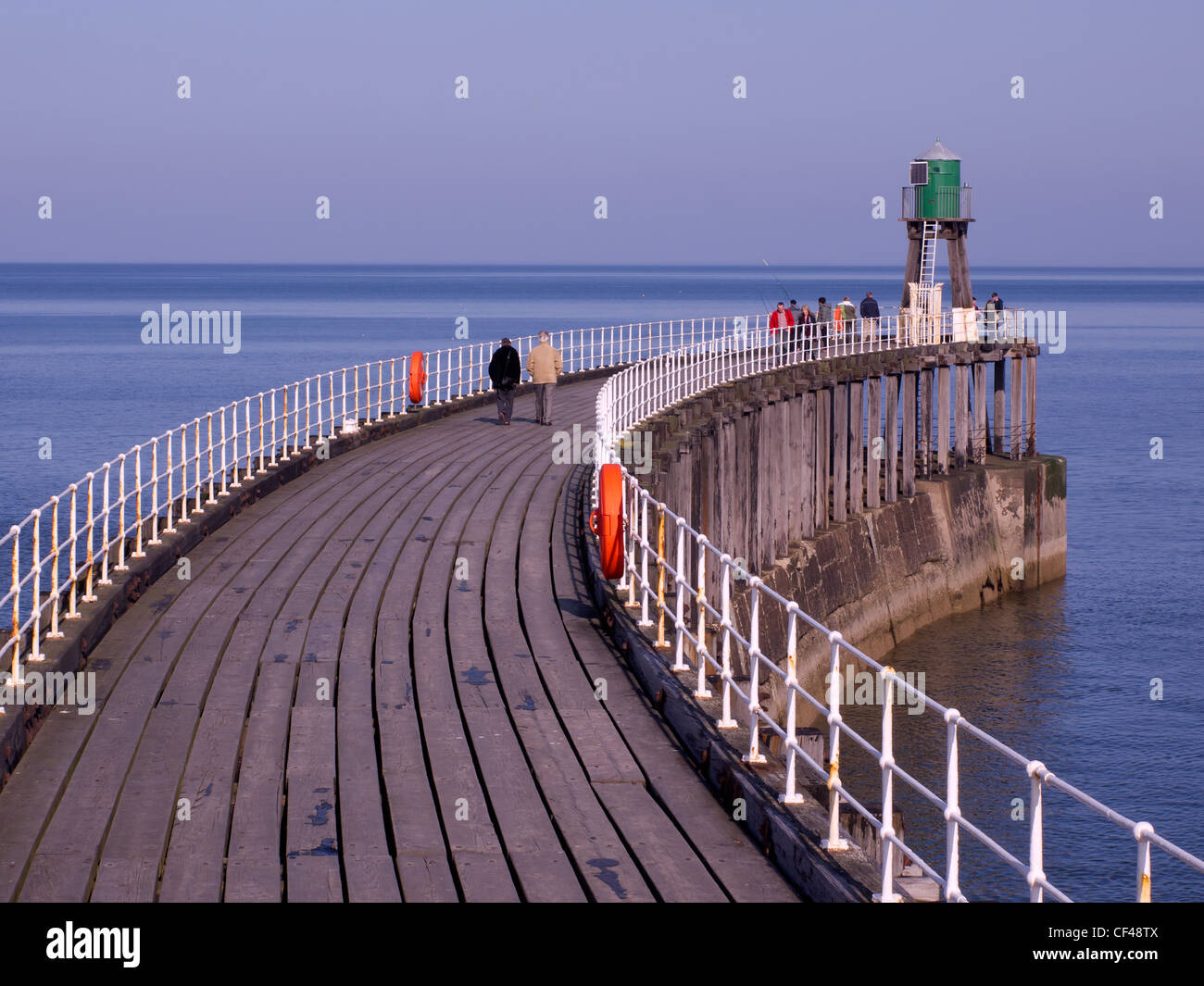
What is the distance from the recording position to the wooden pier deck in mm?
7059

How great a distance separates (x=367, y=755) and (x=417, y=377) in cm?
1784

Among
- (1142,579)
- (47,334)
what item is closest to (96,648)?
(1142,579)

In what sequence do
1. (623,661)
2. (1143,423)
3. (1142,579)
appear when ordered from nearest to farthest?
1. (623,661)
2. (1142,579)
3. (1143,423)

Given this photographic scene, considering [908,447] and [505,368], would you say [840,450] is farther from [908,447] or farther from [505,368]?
[505,368]

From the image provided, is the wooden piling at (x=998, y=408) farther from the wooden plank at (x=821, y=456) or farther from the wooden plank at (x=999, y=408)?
the wooden plank at (x=821, y=456)

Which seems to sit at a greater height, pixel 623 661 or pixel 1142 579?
pixel 623 661

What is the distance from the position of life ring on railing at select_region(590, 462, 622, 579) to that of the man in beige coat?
38.8 ft

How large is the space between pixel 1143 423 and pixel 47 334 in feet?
293

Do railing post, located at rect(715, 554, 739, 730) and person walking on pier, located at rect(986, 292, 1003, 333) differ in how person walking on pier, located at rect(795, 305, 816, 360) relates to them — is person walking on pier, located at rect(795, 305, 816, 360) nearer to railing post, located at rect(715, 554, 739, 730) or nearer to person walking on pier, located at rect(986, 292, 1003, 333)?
person walking on pier, located at rect(986, 292, 1003, 333)

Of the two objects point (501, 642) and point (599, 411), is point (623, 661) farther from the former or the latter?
point (599, 411)

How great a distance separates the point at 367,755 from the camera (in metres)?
8.80

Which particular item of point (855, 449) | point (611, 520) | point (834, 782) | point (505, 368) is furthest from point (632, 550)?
point (855, 449)

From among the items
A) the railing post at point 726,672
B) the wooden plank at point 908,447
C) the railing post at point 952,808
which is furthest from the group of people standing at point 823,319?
the railing post at point 952,808
